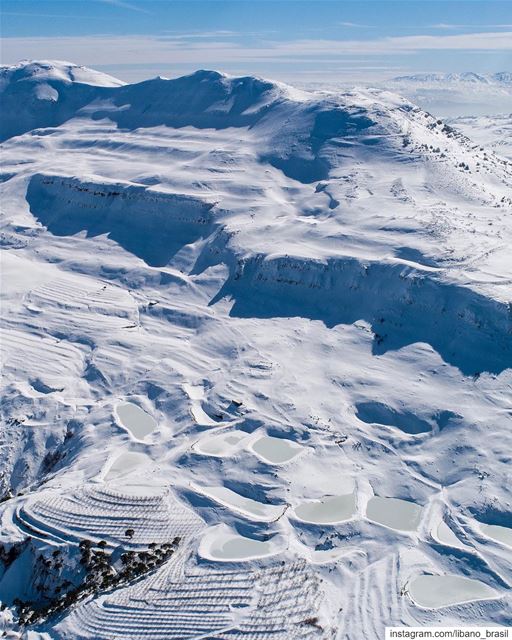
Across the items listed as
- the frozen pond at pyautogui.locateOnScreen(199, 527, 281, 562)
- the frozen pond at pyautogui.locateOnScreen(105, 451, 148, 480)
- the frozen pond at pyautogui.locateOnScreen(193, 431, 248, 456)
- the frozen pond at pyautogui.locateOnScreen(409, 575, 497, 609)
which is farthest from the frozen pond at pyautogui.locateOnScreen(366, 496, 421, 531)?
the frozen pond at pyautogui.locateOnScreen(105, 451, 148, 480)

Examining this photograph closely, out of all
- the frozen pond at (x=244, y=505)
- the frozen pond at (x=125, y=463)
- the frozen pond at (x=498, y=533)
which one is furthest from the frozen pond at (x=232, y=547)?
the frozen pond at (x=498, y=533)

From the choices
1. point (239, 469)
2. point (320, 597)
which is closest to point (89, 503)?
point (239, 469)

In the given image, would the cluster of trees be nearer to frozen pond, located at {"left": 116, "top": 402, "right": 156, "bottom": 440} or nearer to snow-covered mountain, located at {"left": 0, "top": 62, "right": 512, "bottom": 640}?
snow-covered mountain, located at {"left": 0, "top": 62, "right": 512, "bottom": 640}

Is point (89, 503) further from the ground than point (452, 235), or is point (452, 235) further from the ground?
point (452, 235)

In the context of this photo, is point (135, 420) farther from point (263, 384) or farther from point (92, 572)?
point (92, 572)

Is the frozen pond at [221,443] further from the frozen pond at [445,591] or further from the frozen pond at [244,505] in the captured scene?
the frozen pond at [445,591]

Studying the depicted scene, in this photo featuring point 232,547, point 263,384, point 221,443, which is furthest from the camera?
point 263,384

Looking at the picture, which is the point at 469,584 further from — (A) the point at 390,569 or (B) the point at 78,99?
(B) the point at 78,99

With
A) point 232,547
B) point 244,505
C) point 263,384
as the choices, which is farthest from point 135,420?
point 232,547
